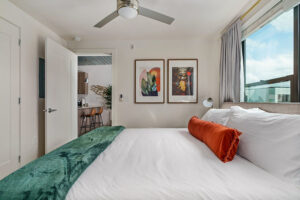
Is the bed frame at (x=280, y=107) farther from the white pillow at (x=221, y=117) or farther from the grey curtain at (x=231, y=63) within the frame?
the grey curtain at (x=231, y=63)

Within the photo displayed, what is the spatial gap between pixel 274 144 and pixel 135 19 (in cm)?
237

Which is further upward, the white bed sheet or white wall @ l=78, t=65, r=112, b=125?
white wall @ l=78, t=65, r=112, b=125

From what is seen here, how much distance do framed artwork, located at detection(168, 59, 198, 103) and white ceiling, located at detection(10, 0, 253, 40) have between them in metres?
0.54

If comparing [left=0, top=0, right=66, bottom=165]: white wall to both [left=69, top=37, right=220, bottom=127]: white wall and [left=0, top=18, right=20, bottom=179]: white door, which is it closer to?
[left=0, top=18, right=20, bottom=179]: white door

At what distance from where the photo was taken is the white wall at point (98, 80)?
20.1ft

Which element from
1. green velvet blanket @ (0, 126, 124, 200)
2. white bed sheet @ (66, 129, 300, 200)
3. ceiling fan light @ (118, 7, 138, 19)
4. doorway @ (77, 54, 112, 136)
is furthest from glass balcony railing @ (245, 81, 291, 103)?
doorway @ (77, 54, 112, 136)

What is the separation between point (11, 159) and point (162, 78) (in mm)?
2708

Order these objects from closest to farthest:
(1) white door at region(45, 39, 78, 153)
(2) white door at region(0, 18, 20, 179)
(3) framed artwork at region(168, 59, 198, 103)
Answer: (2) white door at region(0, 18, 20, 179)
(1) white door at region(45, 39, 78, 153)
(3) framed artwork at region(168, 59, 198, 103)

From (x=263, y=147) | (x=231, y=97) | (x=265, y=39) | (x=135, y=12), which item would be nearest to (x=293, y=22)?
(x=265, y=39)

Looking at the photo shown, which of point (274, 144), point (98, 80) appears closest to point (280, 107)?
point (274, 144)

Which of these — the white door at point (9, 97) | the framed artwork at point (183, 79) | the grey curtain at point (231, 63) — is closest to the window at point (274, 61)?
the grey curtain at point (231, 63)

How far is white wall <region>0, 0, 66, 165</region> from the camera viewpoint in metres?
2.15

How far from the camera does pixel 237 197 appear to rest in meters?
0.67

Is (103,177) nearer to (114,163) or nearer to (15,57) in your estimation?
(114,163)
